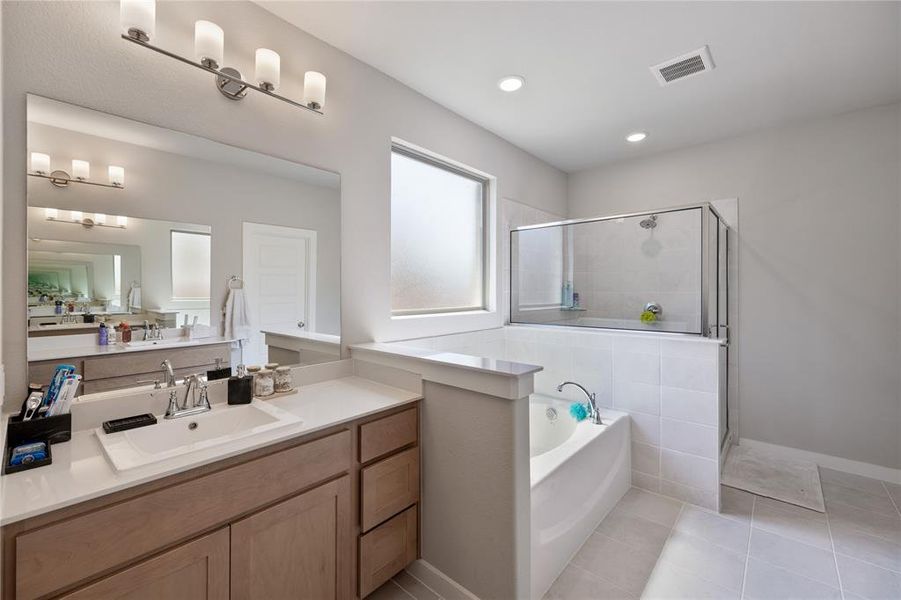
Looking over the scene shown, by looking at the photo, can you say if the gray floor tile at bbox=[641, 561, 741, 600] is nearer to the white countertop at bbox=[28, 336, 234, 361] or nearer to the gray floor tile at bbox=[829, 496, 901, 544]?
the gray floor tile at bbox=[829, 496, 901, 544]

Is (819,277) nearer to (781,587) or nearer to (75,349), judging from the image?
(781,587)

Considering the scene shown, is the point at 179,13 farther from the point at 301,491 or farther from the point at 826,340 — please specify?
the point at 826,340

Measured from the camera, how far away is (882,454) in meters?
2.63

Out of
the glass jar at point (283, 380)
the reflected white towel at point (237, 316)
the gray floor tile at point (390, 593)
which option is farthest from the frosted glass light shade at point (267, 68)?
the gray floor tile at point (390, 593)

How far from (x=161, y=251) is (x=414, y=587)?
177 centimetres

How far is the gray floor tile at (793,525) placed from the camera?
199 centimetres

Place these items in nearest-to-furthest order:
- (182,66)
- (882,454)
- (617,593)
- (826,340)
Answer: (182,66)
(617,593)
(882,454)
(826,340)

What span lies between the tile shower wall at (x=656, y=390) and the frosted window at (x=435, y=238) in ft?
1.08

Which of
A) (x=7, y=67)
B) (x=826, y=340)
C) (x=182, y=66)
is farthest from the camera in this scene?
(x=826, y=340)

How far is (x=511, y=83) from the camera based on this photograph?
2.34 m

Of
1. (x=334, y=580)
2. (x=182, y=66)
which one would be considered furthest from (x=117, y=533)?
(x=182, y=66)

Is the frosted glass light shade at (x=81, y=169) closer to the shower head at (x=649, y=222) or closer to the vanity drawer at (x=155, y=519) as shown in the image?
the vanity drawer at (x=155, y=519)

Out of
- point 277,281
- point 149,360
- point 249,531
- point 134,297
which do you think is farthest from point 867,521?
point 134,297

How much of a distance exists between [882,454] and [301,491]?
12.3 ft
